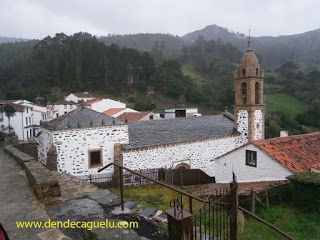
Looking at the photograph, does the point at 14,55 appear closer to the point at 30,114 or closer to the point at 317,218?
the point at 30,114

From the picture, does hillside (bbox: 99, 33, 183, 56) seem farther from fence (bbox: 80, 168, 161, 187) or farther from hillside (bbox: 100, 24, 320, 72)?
fence (bbox: 80, 168, 161, 187)

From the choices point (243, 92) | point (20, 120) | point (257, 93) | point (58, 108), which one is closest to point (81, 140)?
point (243, 92)

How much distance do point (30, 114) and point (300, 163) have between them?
141 feet

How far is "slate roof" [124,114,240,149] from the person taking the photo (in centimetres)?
1947

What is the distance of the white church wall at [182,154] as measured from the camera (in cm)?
1852

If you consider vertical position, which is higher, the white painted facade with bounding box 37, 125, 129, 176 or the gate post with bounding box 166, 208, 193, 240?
the gate post with bounding box 166, 208, 193, 240

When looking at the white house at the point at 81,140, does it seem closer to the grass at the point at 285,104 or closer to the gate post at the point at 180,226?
the gate post at the point at 180,226

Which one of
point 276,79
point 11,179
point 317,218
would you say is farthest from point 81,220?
point 276,79

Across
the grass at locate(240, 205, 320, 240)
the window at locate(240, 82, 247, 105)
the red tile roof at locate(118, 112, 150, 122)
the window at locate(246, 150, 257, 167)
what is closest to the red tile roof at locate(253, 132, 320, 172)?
the window at locate(246, 150, 257, 167)

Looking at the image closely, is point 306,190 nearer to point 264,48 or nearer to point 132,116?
point 132,116

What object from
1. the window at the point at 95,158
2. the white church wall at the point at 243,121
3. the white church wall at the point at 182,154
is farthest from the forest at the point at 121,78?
the window at the point at 95,158

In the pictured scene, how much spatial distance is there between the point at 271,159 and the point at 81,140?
908cm

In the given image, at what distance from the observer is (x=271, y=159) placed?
622 inches

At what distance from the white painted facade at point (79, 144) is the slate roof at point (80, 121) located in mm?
228
